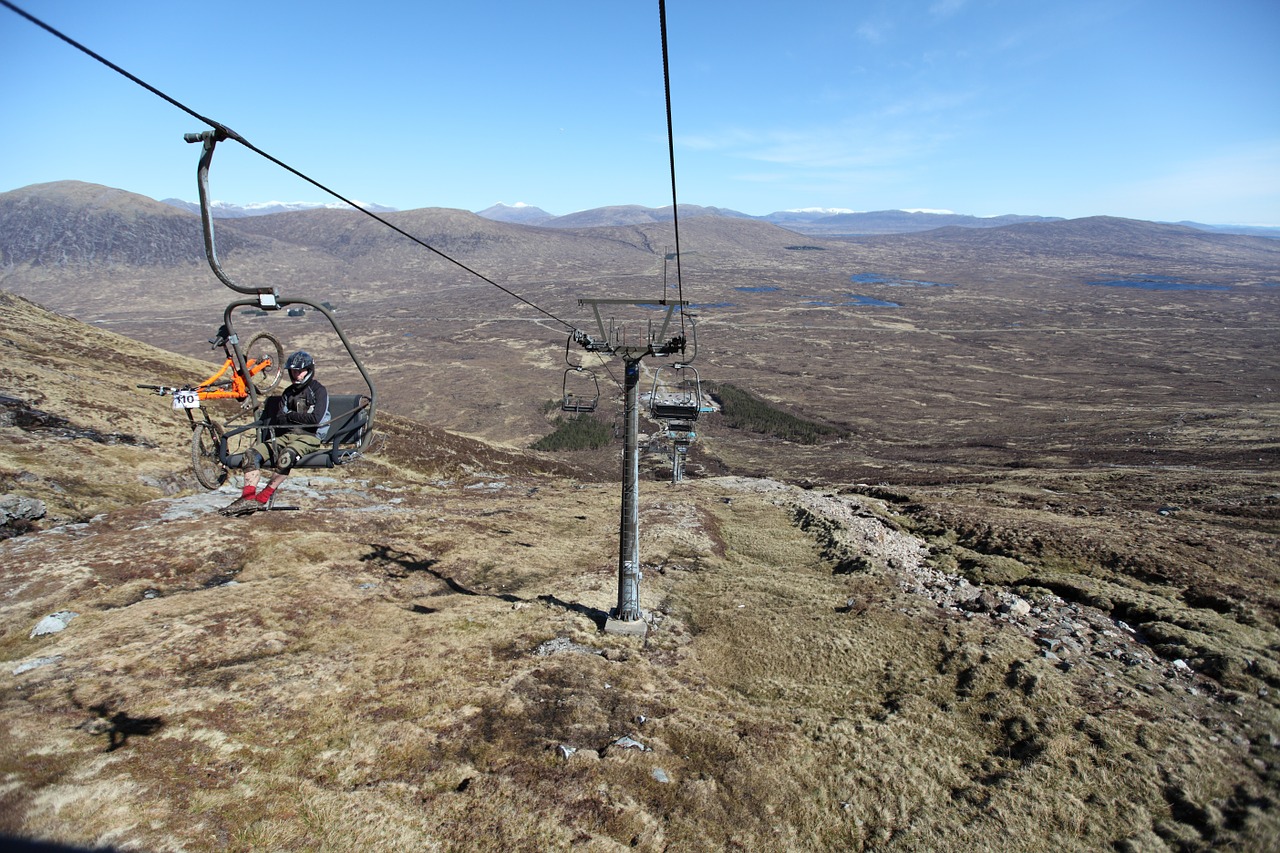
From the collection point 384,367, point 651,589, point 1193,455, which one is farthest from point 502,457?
point 384,367

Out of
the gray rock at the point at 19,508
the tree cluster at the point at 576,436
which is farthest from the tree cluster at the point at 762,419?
the gray rock at the point at 19,508

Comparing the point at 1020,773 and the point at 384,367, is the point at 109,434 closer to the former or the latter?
the point at 1020,773

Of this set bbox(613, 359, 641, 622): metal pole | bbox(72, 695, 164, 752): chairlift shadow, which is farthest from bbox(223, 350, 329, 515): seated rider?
bbox(613, 359, 641, 622): metal pole

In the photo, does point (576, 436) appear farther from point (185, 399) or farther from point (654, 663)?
point (185, 399)

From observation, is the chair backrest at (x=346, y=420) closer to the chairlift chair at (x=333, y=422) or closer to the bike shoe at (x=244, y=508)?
the chairlift chair at (x=333, y=422)

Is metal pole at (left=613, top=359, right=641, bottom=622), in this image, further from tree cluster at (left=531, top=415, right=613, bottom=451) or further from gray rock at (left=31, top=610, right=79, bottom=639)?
tree cluster at (left=531, top=415, right=613, bottom=451)

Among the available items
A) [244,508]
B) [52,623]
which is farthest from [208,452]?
[52,623]
